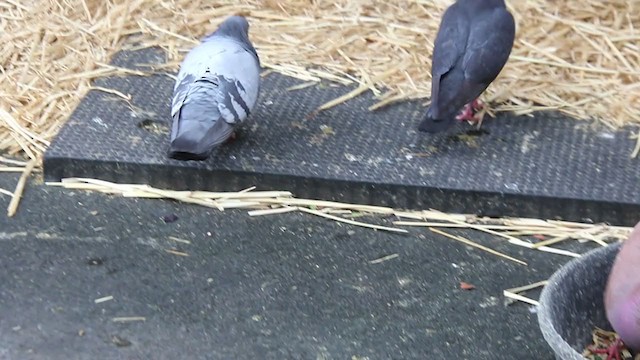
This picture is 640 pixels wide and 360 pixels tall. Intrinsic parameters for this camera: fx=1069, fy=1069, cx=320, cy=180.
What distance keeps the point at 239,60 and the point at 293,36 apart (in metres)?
0.93

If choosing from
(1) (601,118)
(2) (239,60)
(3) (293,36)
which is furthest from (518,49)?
(2) (239,60)

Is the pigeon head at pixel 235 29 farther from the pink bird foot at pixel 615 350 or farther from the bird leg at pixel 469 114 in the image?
the pink bird foot at pixel 615 350

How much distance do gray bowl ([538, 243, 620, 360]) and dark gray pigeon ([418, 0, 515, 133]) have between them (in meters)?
1.27

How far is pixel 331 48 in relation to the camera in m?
4.98

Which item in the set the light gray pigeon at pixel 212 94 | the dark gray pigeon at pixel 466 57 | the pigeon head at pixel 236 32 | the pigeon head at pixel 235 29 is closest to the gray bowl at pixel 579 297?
the dark gray pigeon at pixel 466 57

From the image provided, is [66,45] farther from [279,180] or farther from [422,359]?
[422,359]

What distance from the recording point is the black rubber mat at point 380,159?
387 centimetres

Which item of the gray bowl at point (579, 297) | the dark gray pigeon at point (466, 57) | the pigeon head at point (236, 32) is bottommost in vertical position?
the pigeon head at point (236, 32)

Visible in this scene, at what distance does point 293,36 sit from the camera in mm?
5160

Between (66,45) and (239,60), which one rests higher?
(239,60)

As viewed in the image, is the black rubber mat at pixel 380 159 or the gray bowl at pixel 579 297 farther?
the black rubber mat at pixel 380 159

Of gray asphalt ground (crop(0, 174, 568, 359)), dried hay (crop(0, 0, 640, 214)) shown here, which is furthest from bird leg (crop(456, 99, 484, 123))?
gray asphalt ground (crop(0, 174, 568, 359))

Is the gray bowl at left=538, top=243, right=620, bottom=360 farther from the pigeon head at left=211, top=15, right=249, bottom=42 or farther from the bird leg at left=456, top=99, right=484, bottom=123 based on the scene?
the pigeon head at left=211, top=15, right=249, bottom=42

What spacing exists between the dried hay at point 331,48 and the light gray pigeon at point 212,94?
0.45 meters
